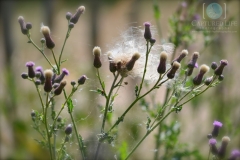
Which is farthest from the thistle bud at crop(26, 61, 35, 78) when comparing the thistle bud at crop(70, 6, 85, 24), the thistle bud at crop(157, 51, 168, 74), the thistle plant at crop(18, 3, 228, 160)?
the thistle bud at crop(157, 51, 168, 74)

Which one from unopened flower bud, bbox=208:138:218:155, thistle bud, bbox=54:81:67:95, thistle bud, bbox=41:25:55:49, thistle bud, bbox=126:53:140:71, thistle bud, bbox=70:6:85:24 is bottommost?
unopened flower bud, bbox=208:138:218:155

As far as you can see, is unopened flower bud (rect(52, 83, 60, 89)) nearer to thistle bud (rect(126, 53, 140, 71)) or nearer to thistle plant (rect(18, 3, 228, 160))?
thistle plant (rect(18, 3, 228, 160))

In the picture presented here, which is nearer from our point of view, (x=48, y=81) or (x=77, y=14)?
(x=48, y=81)

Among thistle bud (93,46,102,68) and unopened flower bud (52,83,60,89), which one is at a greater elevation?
thistle bud (93,46,102,68)

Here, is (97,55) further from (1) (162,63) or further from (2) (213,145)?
(2) (213,145)

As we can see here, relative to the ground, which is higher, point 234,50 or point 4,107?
point 234,50

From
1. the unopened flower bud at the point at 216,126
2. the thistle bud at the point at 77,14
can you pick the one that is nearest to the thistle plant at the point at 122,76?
the thistle bud at the point at 77,14

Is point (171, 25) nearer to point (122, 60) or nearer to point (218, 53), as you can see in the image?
point (122, 60)

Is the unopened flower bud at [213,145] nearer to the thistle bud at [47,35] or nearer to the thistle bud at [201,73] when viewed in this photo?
the thistle bud at [201,73]

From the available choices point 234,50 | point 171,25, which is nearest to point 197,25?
point 171,25

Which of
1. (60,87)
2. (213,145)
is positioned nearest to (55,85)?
(60,87)

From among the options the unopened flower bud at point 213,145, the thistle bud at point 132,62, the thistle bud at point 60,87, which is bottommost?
the unopened flower bud at point 213,145
